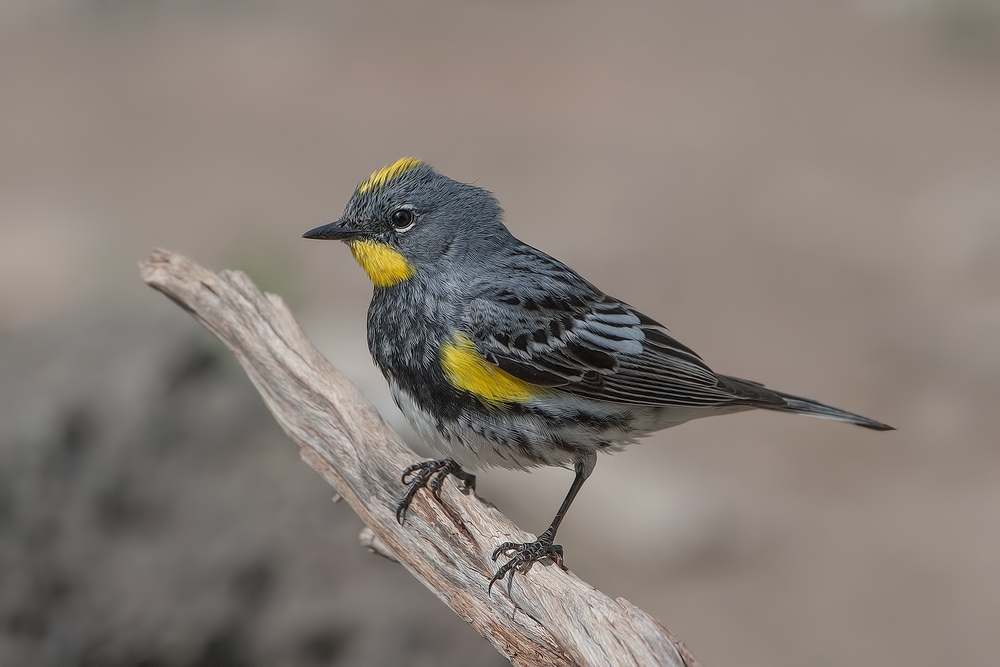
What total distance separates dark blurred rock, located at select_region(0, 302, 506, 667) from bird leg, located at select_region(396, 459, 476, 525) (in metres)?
1.50

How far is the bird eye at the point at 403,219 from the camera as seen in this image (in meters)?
5.58

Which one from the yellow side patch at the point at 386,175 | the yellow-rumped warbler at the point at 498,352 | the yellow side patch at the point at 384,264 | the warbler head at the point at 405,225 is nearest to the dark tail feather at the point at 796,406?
the yellow-rumped warbler at the point at 498,352

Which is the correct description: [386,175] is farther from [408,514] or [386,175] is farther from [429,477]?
[408,514]

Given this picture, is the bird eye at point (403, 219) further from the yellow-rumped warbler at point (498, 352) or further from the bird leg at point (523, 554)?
the bird leg at point (523, 554)

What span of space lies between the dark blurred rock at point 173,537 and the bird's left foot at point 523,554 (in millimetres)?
2156

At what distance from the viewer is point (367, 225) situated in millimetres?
5613

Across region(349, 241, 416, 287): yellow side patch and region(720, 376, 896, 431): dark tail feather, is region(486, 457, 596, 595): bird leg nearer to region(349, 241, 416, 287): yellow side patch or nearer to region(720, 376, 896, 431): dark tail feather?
region(720, 376, 896, 431): dark tail feather

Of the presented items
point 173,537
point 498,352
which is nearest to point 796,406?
point 498,352

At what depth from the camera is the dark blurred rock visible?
687 cm

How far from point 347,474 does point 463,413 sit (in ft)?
2.88

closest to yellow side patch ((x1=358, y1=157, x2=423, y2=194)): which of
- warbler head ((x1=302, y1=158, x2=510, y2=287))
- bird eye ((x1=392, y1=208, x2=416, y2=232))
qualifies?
warbler head ((x1=302, y1=158, x2=510, y2=287))

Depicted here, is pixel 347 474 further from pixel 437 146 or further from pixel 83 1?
pixel 83 1

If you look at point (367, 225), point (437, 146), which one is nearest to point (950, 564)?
point (367, 225)

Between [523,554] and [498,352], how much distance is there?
39.9 inches
